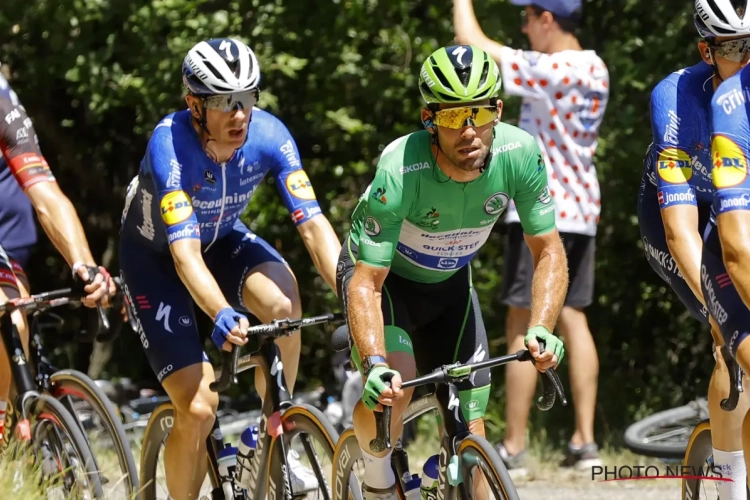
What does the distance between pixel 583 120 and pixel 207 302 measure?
8.90 ft

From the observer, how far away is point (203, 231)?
5.76m

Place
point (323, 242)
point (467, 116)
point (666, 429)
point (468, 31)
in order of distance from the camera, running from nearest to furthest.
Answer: point (467, 116), point (323, 242), point (468, 31), point (666, 429)

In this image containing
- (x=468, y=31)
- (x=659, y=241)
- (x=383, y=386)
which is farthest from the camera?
(x=468, y=31)

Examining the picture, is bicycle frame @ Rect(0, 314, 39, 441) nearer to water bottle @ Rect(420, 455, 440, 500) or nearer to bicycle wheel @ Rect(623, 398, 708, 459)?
water bottle @ Rect(420, 455, 440, 500)

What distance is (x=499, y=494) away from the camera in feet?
14.3

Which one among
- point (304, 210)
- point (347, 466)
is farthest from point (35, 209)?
point (347, 466)

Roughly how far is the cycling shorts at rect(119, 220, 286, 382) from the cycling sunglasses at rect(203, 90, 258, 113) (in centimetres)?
72

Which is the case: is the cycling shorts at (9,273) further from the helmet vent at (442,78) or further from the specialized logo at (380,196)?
the helmet vent at (442,78)

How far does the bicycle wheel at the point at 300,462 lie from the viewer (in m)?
5.27

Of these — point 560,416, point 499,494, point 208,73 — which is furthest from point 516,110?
point 499,494

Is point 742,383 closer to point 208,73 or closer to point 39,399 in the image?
point 208,73

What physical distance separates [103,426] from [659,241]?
2.56 meters

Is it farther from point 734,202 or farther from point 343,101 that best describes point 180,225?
point 343,101

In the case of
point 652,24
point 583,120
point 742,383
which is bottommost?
point 742,383
